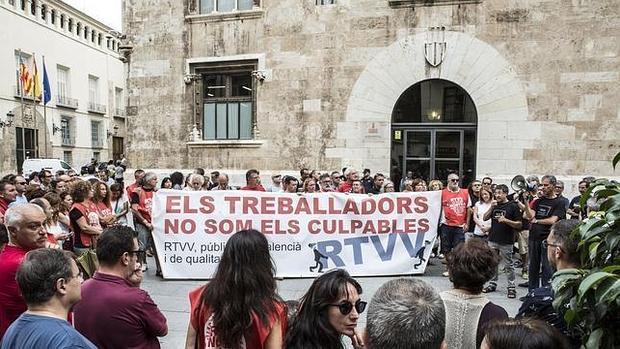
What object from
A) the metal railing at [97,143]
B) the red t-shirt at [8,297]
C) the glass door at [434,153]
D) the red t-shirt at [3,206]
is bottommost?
the red t-shirt at [8,297]

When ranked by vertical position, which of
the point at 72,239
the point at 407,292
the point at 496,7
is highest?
the point at 496,7

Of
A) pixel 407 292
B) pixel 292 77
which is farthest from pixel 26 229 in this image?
pixel 292 77

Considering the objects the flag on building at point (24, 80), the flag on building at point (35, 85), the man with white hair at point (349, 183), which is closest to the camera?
the man with white hair at point (349, 183)

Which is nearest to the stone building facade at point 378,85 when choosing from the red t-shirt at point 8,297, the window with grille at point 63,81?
the red t-shirt at point 8,297

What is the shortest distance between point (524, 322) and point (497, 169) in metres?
11.2

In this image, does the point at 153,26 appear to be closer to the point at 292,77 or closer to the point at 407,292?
the point at 292,77

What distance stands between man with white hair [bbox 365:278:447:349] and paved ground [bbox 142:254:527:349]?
3.74 meters

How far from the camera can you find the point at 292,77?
1341cm

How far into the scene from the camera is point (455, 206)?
26.6ft

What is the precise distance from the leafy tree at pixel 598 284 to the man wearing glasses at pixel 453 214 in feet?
19.5

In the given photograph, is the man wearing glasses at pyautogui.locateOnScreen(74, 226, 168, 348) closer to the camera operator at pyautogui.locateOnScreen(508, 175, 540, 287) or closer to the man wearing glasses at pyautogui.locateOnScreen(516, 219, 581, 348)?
the man wearing glasses at pyautogui.locateOnScreen(516, 219, 581, 348)

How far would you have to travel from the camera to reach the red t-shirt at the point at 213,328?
2.49 m

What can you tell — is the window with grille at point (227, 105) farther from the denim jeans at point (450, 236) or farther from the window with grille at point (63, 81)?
the window with grille at point (63, 81)

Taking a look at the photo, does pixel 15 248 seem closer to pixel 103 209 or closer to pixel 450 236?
pixel 103 209
